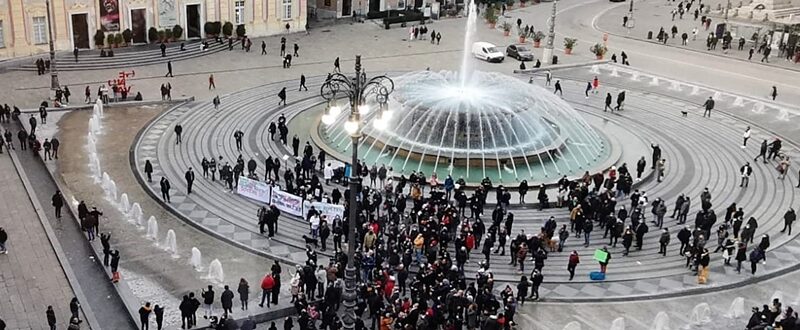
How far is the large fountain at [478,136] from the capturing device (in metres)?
34.9

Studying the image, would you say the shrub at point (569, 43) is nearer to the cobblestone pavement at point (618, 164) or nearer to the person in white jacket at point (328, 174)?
the cobblestone pavement at point (618, 164)

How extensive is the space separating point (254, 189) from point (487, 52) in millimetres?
29405

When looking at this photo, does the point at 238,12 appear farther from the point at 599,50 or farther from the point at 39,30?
the point at 599,50

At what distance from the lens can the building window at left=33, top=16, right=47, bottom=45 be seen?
49375 mm

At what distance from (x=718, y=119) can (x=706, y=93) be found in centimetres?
543

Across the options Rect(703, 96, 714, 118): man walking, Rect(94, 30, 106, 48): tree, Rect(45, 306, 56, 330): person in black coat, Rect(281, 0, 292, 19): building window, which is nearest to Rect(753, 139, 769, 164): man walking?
Rect(703, 96, 714, 118): man walking

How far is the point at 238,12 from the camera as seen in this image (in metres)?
58.2

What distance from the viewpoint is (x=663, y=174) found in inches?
1384

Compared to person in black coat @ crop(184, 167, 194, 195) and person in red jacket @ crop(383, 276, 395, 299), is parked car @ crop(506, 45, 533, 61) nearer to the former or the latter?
person in black coat @ crop(184, 167, 194, 195)

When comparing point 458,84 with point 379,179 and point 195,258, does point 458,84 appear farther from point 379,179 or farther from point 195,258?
point 195,258

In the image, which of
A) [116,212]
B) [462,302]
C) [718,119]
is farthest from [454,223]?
[718,119]

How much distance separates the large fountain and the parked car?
18.0 metres

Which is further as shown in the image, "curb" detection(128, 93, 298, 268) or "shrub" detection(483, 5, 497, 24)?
"shrub" detection(483, 5, 497, 24)

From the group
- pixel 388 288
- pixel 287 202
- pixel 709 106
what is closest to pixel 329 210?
pixel 287 202
